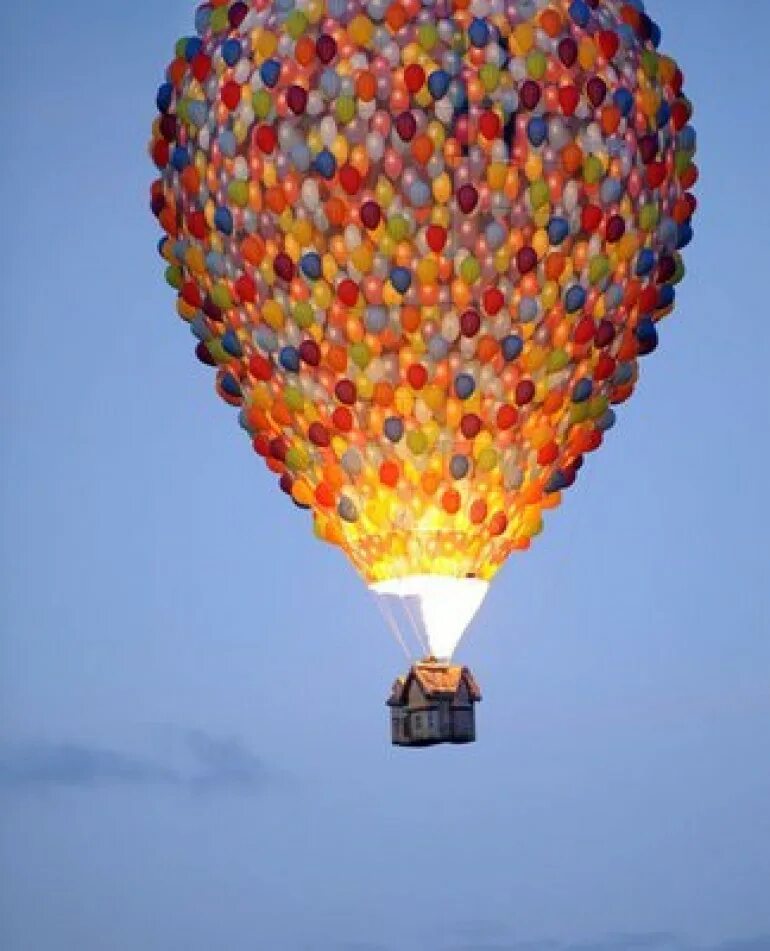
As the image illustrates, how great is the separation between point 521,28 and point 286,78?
220 centimetres

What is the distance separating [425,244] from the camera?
450 feet

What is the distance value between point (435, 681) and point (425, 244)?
407 centimetres

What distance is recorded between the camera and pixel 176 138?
138750 mm

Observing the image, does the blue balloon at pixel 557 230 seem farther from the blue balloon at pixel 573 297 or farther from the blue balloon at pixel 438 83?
the blue balloon at pixel 438 83

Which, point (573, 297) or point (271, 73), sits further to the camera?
point (573, 297)

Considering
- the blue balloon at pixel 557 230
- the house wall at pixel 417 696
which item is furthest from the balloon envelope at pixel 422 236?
the house wall at pixel 417 696

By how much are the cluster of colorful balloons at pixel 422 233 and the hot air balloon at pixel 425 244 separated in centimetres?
2

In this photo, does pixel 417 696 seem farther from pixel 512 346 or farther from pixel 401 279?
pixel 401 279

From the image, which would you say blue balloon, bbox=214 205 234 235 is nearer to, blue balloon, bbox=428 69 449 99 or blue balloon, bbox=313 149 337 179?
blue balloon, bbox=313 149 337 179

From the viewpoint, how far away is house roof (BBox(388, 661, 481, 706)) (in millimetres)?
137875

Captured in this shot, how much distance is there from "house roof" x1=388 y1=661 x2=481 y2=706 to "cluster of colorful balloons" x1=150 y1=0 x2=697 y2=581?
2.93 ft

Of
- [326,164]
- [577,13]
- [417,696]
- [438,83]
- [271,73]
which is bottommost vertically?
[417,696]

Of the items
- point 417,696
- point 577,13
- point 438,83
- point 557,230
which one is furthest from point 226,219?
point 417,696

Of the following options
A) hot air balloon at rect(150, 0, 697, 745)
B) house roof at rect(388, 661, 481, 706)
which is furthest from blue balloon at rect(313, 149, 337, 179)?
house roof at rect(388, 661, 481, 706)
